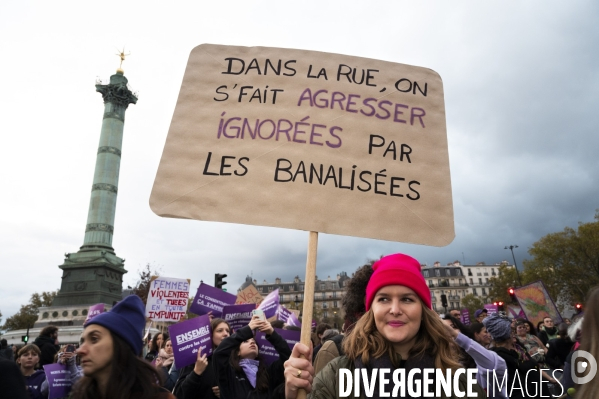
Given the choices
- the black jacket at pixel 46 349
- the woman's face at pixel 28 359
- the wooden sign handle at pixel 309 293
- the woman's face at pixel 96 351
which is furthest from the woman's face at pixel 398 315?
the black jacket at pixel 46 349

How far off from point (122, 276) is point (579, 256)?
4538 cm

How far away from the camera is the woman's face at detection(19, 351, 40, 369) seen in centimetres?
537

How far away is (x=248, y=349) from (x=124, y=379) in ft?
5.51

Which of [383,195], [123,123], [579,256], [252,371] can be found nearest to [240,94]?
[383,195]

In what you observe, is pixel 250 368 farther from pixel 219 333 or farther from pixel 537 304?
pixel 537 304

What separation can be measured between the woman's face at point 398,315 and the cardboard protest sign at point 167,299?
26.7ft

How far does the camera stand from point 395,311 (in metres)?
1.89

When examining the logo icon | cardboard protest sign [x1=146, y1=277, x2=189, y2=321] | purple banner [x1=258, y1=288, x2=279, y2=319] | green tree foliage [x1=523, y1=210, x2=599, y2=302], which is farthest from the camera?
green tree foliage [x1=523, y1=210, x2=599, y2=302]

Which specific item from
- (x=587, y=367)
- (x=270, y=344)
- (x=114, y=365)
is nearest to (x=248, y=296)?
(x=270, y=344)

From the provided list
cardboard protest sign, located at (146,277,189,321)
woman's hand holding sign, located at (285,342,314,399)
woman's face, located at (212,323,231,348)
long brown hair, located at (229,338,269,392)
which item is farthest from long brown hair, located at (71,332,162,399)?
cardboard protest sign, located at (146,277,189,321)

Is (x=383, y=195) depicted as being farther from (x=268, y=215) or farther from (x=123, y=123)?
(x=123, y=123)

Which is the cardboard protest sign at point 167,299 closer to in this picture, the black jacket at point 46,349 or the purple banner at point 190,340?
the black jacket at point 46,349

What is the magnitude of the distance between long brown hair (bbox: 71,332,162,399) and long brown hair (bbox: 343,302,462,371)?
1181 mm

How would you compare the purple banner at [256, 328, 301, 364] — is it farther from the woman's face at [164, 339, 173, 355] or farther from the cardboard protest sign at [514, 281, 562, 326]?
the cardboard protest sign at [514, 281, 562, 326]
